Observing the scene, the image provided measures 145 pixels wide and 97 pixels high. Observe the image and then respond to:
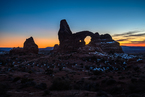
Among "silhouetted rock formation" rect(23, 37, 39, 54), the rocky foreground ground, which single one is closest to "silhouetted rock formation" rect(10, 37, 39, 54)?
"silhouetted rock formation" rect(23, 37, 39, 54)

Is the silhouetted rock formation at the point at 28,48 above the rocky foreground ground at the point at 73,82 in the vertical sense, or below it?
above

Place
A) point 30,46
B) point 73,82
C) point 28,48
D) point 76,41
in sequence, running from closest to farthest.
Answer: point 73,82 → point 76,41 → point 28,48 → point 30,46

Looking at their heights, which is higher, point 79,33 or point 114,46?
point 79,33

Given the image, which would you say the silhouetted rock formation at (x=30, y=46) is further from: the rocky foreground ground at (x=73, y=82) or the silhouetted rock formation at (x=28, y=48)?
the rocky foreground ground at (x=73, y=82)

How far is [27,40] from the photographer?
4872cm

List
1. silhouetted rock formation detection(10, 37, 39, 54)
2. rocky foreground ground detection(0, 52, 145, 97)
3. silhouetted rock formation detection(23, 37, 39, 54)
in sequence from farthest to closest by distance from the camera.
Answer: silhouetted rock formation detection(23, 37, 39, 54)
silhouetted rock formation detection(10, 37, 39, 54)
rocky foreground ground detection(0, 52, 145, 97)

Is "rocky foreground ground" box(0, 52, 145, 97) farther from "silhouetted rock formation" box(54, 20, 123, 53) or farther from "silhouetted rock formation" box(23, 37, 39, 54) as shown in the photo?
"silhouetted rock formation" box(23, 37, 39, 54)

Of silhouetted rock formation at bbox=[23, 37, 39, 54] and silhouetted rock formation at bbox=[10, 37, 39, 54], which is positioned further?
silhouetted rock formation at bbox=[23, 37, 39, 54]

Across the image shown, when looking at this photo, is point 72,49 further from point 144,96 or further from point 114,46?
point 144,96

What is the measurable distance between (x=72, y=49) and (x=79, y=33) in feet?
24.5

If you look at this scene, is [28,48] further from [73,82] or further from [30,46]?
[73,82]

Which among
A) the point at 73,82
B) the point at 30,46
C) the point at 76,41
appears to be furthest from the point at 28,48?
the point at 73,82

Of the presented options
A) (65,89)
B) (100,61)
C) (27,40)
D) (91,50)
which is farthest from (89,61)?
(27,40)

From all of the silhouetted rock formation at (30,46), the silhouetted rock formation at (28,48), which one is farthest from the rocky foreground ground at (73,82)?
the silhouetted rock formation at (30,46)
